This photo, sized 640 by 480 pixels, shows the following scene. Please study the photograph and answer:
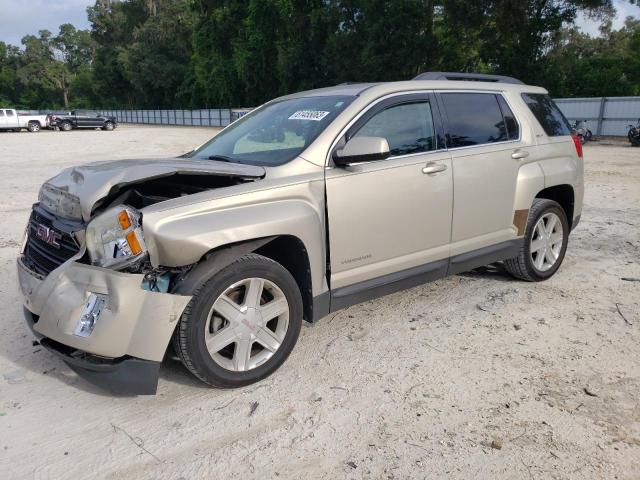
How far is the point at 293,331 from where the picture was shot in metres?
3.40

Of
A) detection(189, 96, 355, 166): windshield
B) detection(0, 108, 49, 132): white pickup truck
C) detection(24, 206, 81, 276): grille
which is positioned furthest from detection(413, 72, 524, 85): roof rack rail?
detection(0, 108, 49, 132): white pickup truck

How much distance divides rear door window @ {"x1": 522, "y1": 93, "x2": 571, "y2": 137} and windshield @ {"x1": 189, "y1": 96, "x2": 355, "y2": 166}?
216 cm

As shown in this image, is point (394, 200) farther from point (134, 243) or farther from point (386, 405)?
point (134, 243)

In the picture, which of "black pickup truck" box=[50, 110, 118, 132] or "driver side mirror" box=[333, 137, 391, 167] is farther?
"black pickup truck" box=[50, 110, 118, 132]

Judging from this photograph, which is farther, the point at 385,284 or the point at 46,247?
the point at 385,284

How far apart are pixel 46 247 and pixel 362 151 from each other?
2.05 meters

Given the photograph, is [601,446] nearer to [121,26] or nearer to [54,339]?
[54,339]

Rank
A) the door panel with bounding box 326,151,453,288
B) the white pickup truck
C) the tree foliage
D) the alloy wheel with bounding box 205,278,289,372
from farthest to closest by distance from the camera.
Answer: the white pickup truck < the tree foliage < the door panel with bounding box 326,151,453,288 < the alloy wheel with bounding box 205,278,289,372

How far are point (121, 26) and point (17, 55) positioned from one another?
31.6 meters

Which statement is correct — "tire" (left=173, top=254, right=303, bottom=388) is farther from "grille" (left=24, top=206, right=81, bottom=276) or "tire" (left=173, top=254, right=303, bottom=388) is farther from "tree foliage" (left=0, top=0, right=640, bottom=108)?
"tree foliage" (left=0, top=0, right=640, bottom=108)

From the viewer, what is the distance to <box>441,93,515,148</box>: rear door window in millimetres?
4289

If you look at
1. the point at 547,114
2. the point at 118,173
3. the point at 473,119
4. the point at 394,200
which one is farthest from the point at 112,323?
the point at 547,114

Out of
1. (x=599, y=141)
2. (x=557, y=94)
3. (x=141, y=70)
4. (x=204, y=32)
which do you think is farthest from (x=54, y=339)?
(x=141, y=70)

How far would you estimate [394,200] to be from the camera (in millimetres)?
3770
